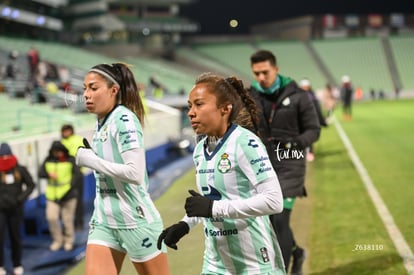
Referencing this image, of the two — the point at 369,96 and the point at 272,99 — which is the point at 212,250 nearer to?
the point at 272,99

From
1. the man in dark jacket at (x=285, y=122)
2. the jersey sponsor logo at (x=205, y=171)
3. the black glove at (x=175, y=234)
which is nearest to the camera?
the jersey sponsor logo at (x=205, y=171)

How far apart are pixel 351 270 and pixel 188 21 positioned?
61663 mm

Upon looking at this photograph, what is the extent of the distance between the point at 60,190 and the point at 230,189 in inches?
240

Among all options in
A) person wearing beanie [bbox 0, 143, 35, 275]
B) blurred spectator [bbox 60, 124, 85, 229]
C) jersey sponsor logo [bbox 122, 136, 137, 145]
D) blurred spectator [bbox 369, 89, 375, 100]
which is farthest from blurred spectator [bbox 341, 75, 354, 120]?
jersey sponsor logo [bbox 122, 136, 137, 145]

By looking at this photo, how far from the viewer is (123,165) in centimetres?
402

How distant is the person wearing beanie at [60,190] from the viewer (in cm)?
883

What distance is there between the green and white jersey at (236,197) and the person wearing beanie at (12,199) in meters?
4.83

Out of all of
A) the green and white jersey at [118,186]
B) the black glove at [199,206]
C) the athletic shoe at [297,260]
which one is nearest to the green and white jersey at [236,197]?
the black glove at [199,206]

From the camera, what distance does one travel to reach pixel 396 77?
4684cm

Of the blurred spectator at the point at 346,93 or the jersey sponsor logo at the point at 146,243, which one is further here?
the blurred spectator at the point at 346,93

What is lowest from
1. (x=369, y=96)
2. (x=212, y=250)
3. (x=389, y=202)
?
(x=369, y=96)

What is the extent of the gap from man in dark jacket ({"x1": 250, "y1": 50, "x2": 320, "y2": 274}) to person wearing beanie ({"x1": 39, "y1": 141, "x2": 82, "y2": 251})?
13.5ft

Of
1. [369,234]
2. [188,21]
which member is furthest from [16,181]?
[188,21]

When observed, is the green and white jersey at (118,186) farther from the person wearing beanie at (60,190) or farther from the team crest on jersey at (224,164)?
the person wearing beanie at (60,190)
